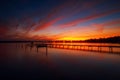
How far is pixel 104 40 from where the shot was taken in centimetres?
13325

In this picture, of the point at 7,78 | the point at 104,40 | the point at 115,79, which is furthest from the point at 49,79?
the point at 104,40

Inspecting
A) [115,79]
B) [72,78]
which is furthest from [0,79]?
[115,79]

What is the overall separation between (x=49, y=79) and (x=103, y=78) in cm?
446

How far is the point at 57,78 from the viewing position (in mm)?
11656

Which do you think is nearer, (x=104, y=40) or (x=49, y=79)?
(x=49, y=79)

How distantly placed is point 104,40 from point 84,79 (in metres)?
129

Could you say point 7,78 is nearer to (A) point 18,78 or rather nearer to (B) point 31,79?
(A) point 18,78

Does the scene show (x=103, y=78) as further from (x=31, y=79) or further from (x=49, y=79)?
(x=31, y=79)

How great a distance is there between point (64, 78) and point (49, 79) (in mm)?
1262

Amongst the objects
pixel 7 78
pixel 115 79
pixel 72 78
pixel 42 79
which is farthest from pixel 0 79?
pixel 115 79

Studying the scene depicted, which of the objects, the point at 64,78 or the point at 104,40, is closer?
the point at 64,78

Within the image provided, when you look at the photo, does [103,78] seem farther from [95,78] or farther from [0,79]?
[0,79]

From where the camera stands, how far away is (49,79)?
11.3 m

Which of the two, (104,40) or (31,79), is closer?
(31,79)
